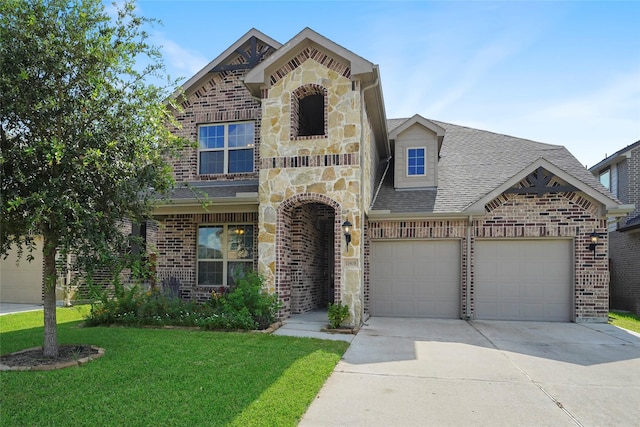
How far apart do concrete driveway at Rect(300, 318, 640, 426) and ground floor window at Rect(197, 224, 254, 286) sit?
4413 mm

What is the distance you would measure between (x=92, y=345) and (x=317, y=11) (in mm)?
8198

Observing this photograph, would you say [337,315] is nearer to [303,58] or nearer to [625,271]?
[303,58]

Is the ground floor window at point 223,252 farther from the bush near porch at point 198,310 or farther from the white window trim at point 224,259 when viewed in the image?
the bush near porch at point 198,310

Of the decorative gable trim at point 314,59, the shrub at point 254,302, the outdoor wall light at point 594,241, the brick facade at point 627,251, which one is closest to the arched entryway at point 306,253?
the shrub at point 254,302

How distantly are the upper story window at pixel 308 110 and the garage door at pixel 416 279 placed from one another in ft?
12.3

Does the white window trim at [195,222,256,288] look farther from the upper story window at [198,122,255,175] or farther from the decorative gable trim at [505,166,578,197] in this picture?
the decorative gable trim at [505,166,578,197]

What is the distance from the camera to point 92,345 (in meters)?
7.14

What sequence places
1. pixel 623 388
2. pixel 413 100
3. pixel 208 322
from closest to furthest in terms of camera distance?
pixel 623 388 → pixel 208 322 → pixel 413 100

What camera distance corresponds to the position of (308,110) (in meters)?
11.9

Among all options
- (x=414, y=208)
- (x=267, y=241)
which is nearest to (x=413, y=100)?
(x=414, y=208)

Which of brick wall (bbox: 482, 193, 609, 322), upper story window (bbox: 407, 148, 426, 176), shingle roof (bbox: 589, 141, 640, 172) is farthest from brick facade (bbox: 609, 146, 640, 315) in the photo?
upper story window (bbox: 407, 148, 426, 176)

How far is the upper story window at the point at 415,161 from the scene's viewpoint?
12492 mm

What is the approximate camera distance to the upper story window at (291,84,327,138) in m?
10.1

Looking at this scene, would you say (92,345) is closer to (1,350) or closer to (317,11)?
(1,350)
